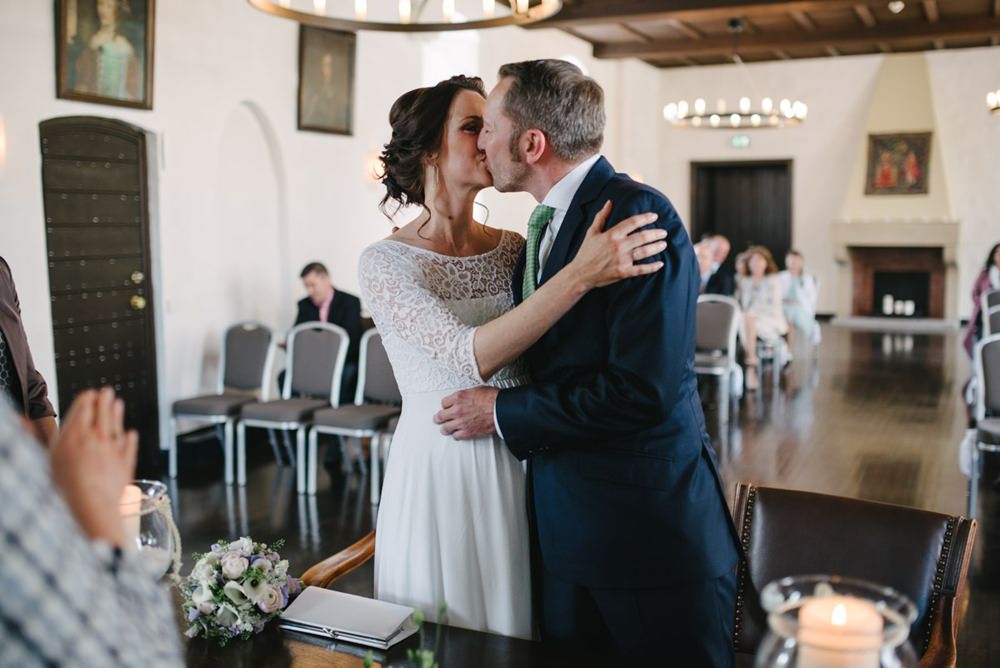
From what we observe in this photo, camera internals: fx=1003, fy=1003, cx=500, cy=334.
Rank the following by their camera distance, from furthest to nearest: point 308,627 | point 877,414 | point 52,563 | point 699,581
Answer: point 877,414 < point 699,581 < point 308,627 < point 52,563

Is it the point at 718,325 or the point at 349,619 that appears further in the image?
the point at 718,325

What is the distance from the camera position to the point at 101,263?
20.6 ft

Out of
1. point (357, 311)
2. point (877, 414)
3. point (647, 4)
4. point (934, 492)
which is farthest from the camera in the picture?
point (647, 4)

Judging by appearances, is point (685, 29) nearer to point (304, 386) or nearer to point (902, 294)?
point (902, 294)

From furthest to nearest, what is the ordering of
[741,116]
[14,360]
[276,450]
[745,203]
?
1. [745,203]
2. [741,116]
3. [276,450]
4. [14,360]

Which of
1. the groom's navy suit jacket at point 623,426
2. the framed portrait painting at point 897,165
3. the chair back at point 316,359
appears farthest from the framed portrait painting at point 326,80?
the framed portrait painting at point 897,165

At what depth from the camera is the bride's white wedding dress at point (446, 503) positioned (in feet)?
6.56

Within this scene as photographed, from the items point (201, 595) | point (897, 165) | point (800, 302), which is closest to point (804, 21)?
point (897, 165)

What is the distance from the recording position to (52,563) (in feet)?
1.84

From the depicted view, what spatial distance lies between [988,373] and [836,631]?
16.1 feet

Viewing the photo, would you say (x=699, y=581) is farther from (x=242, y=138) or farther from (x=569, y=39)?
(x=569, y=39)

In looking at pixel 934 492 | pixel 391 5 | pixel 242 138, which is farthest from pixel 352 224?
pixel 934 492

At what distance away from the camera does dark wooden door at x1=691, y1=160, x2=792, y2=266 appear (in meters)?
16.5

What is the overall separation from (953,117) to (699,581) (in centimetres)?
1512
